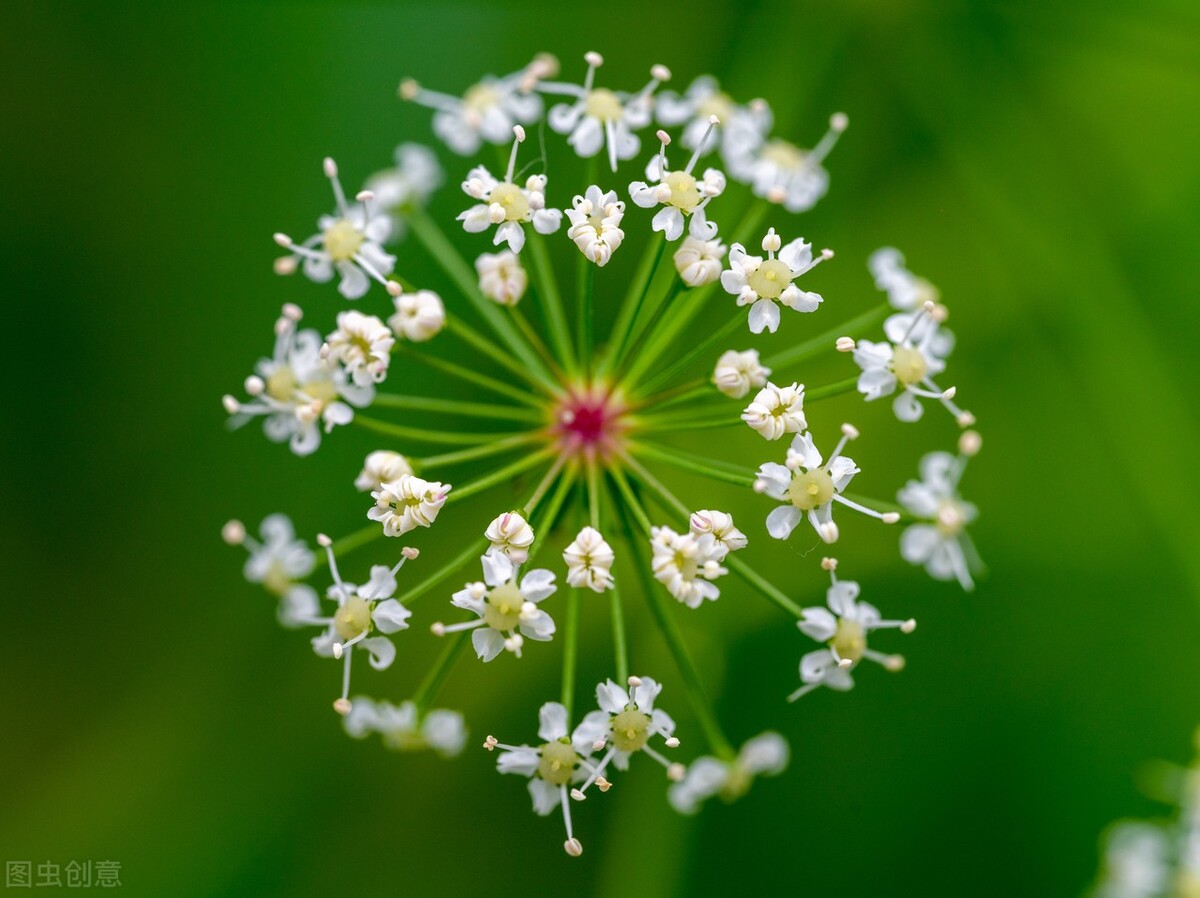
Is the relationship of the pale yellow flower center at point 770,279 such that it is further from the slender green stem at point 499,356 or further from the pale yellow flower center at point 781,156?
the pale yellow flower center at point 781,156

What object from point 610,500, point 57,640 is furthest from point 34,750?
point 610,500

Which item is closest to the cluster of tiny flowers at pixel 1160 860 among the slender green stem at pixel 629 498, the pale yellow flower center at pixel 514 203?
the slender green stem at pixel 629 498

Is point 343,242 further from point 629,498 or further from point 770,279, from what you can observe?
point 770,279

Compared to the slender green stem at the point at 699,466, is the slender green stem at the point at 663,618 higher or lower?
lower

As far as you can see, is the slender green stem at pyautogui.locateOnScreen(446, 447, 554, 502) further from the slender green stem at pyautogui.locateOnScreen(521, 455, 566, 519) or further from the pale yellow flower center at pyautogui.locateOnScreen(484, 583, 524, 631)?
the pale yellow flower center at pyautogui.locateOnScreen(484, 583, 524, 631)

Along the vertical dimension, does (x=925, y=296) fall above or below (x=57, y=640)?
below

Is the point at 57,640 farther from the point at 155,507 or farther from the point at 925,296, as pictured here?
the point at 925,296
